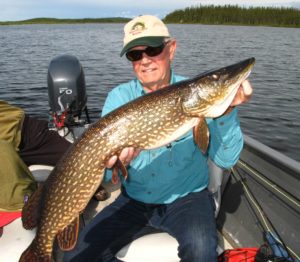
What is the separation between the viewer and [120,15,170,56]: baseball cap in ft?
8.51

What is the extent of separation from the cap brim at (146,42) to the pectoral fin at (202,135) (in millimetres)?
717

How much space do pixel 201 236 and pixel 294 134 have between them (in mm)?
6200

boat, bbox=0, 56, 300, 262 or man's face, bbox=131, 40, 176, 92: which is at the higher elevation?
man's face, bbox=131, 40, 176, 92

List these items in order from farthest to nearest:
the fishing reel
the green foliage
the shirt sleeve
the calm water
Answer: the green foliage, the calm water, the fishing reel, the shirt sleeve

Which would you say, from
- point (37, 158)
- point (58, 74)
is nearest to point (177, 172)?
point (37, 158)

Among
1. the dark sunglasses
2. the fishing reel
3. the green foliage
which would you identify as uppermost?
the green foliage

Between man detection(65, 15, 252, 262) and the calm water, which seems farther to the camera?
the calm water

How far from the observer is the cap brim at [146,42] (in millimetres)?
2572

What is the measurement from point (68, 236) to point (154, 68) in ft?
4.51

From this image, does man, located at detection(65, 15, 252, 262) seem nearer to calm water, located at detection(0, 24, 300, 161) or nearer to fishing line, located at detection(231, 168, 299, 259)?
fishing line, located at detection(231, 168, 299, 259)

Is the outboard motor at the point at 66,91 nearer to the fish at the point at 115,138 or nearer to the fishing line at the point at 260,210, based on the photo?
the fishing line at the point at 260,210

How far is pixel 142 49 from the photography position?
104 inches

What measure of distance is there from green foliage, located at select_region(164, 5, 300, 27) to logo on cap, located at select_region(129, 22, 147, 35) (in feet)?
166

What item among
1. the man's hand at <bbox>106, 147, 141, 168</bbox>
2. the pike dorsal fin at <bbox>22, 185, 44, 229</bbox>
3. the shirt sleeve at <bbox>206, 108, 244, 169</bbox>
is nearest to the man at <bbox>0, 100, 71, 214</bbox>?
the pike dorsal fin at <bbox>22, 185, 44, 229</bbox>
